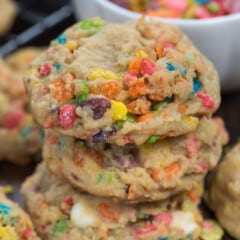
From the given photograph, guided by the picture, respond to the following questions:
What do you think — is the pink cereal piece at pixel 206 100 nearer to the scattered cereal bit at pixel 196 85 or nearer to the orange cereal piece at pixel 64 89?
the scattered cereal bit at pixel 196 85

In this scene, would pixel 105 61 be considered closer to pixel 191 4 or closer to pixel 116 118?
pixel 116 118

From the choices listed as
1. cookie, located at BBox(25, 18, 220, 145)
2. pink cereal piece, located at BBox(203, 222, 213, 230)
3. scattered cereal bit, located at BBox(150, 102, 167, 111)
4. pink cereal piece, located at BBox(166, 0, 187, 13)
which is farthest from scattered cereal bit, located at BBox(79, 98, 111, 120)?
pink cereal piece, located at BBox(166, 0, 187, 13)

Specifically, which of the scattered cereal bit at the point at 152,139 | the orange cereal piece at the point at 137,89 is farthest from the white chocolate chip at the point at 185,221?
the orange cereal piece at the point at 137,89

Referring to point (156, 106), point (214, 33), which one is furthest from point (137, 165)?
point (214, 33)

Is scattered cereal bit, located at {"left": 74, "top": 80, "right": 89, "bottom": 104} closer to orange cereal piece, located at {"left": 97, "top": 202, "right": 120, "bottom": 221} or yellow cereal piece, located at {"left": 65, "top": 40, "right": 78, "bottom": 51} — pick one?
yellow cereal piece, located at {"left": 65, "top": 40, "right": 78, "bottom": 51}

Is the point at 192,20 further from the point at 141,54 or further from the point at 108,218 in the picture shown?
the point at 108,218

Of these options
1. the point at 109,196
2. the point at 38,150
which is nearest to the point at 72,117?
the point at 109,196
